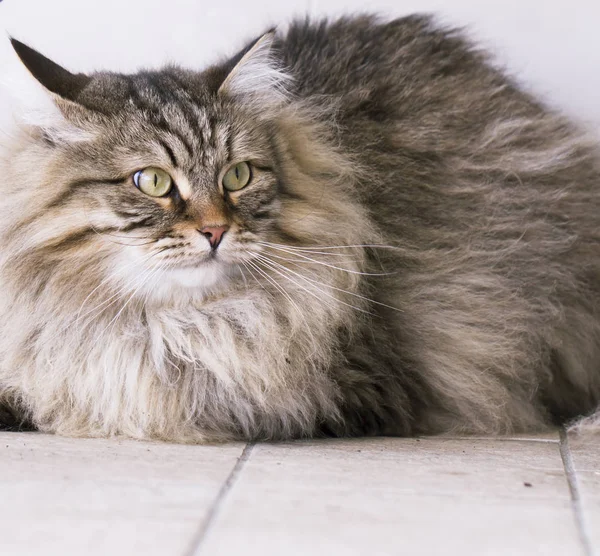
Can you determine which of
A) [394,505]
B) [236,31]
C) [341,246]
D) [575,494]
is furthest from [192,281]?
[236,31]

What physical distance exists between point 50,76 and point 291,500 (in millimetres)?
974

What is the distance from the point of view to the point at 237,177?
175 cm

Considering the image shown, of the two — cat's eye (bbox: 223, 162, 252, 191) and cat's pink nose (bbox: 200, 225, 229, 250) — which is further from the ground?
cat's eye (bbox: 223, 162, 252, 191)

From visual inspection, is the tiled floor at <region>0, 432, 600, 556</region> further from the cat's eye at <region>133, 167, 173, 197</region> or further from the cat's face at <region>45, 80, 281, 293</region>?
the cat's eye at <region>133, 167, 173, 197</region>

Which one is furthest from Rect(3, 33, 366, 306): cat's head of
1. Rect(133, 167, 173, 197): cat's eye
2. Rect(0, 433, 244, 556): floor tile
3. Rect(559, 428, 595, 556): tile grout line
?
Rect(559, 428, 595, 556): tile grout line

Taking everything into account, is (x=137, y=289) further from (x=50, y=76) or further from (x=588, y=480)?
(x=588, y=480)

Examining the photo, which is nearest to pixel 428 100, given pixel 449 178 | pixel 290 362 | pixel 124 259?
pixel 449 178

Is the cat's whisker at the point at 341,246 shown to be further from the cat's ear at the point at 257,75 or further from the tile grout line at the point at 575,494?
the tile grout line at the point at 575,494

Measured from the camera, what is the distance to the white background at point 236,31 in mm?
2496

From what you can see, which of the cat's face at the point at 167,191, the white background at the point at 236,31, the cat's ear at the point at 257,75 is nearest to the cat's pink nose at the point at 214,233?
the cat's face at the point at 167,191

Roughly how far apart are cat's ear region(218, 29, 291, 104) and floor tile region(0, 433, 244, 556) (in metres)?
0.78

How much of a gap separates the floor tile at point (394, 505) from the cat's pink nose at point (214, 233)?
16.6 inches

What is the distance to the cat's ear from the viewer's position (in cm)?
179

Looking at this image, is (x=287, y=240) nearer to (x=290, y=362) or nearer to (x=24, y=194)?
(x=290, y=362)
